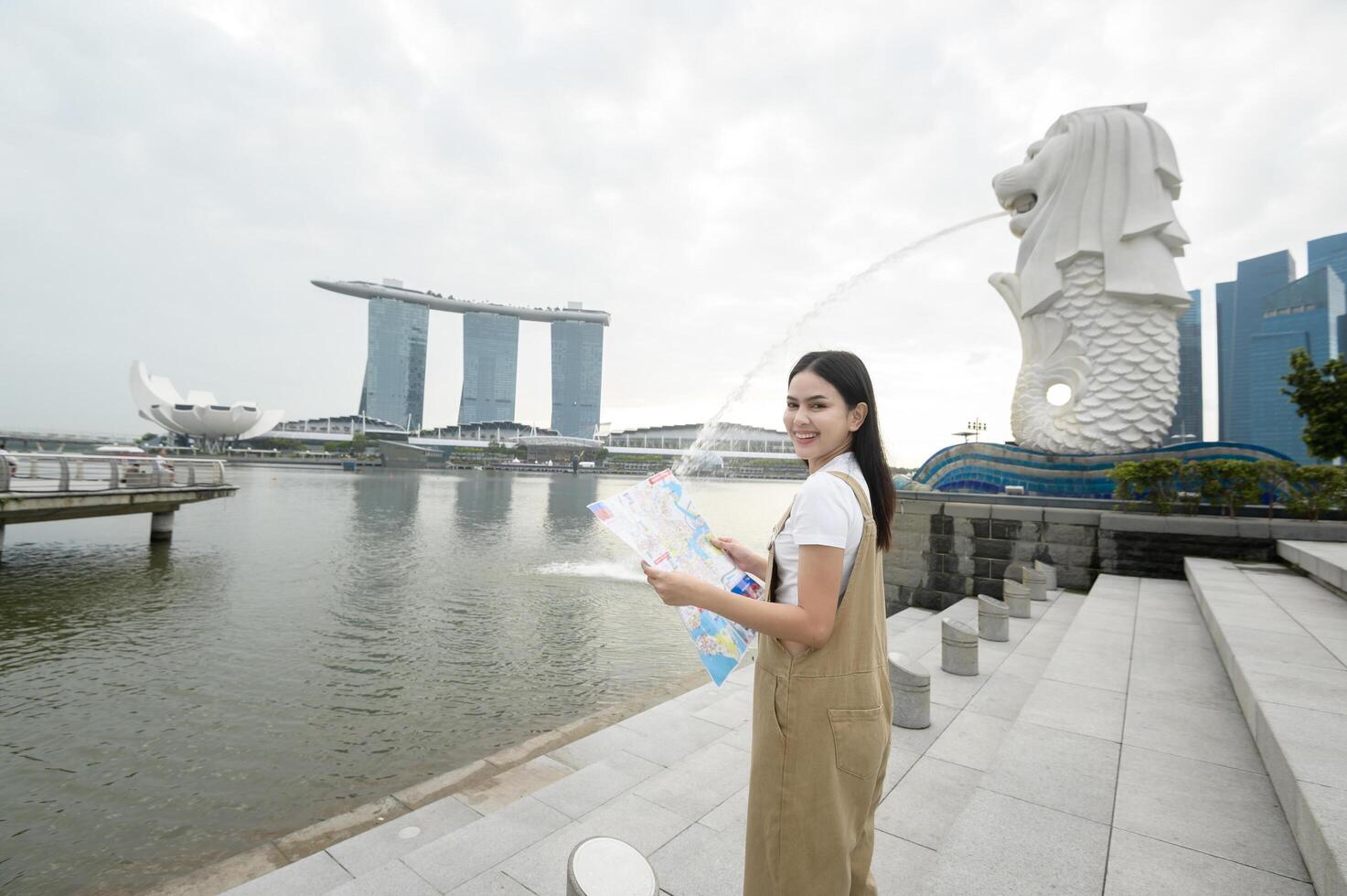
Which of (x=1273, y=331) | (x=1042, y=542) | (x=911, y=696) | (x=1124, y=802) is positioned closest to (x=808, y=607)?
(x=1124, y=802)

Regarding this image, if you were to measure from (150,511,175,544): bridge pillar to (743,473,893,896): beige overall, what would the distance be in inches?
750

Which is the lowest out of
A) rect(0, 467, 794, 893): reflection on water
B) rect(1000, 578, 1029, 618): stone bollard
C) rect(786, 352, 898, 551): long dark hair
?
rect(0, 467, 794, 893): reflection on water

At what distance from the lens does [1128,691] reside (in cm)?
412

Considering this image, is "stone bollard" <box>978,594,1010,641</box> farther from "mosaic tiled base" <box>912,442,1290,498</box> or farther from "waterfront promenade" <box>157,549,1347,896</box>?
"mosaic tiled base" <box>912,442,1290,498</box>

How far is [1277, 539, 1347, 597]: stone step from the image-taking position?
5352mm

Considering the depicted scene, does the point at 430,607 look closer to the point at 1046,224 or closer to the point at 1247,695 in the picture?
the point at 1247,695

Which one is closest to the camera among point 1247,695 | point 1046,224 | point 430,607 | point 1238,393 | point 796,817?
point 796,817

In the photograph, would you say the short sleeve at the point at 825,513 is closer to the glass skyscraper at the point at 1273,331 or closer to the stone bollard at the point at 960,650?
the stone bollard at the point at 960,650

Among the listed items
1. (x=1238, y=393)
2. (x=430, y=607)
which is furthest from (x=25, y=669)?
(x=1238, y=393)

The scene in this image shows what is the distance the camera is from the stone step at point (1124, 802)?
2.28 meters

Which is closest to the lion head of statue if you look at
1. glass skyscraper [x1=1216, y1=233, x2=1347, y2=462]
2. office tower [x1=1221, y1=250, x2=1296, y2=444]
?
glass skyscraper [x1=1216, y1=233, x2=1347, y2=462]

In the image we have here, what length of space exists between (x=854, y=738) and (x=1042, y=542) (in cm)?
1004

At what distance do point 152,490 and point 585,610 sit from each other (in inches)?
456

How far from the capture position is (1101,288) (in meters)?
13.1
